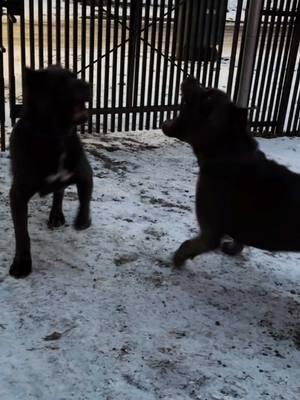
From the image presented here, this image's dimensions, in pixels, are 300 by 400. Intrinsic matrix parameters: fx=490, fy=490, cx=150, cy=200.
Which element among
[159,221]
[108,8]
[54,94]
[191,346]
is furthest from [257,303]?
[108,8]

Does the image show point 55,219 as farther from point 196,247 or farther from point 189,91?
point 189,91

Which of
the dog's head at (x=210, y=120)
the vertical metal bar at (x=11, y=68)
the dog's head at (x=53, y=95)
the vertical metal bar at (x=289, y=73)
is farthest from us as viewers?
the vertical metal bar at (x=289, y=73)

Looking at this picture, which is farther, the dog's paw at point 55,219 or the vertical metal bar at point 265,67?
the vertical metal bar at point 265,67

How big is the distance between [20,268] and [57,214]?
74 cm

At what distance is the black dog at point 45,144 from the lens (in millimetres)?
2936

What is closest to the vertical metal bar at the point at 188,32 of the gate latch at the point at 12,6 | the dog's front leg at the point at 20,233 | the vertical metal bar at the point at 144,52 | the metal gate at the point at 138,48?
the metal gate at the point at 138,48

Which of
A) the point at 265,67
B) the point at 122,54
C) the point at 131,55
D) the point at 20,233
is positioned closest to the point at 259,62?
the point at 265,67

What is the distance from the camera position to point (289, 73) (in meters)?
6.56

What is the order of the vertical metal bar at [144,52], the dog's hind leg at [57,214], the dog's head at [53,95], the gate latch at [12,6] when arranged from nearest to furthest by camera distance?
the dog's head at [53,95] < the dog's hind leg at [57,214] < the gate latch at [12,6] < the vertical metal bar at [144,52]

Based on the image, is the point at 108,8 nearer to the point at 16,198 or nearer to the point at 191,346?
the point at 16,198

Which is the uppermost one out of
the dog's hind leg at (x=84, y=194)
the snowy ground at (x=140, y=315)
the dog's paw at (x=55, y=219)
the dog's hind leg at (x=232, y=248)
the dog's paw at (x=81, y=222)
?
the dog's hind leg at (x=84, y=194)

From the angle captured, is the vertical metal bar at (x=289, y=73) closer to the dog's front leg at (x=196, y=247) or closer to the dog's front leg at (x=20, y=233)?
the dog's front leg at (x=196, y=247)

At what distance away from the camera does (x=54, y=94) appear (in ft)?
9.62

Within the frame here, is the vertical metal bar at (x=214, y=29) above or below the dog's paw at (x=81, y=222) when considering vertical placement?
above
